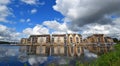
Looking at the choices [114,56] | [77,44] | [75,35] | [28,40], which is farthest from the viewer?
[28,40]

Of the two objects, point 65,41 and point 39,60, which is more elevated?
point 65,41

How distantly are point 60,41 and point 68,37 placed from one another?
13.5 feet

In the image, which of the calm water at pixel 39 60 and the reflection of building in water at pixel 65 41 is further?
the reflection of building in water at pixel 65 41

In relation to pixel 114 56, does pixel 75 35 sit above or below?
above

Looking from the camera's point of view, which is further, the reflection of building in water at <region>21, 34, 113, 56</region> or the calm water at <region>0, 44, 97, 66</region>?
the reflection of building in water at <region>21, 34, 113, 56</region>

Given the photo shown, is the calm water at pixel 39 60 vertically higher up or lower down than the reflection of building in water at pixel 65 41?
lower down

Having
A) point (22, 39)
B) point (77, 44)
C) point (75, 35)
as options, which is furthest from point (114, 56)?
point (22, 39)

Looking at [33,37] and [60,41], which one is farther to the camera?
[33,37]

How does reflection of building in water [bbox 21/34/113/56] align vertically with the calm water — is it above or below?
above

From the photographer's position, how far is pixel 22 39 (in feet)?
365

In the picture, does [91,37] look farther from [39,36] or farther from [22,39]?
[22,39]

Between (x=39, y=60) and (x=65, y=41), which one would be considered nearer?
(x=39, y=60)

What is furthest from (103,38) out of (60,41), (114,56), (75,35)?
(114,56)

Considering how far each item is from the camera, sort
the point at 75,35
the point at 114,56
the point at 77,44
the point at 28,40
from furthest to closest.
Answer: the point at 28,40, the point at 75,35, the point at 77,44, the point at 114,56
